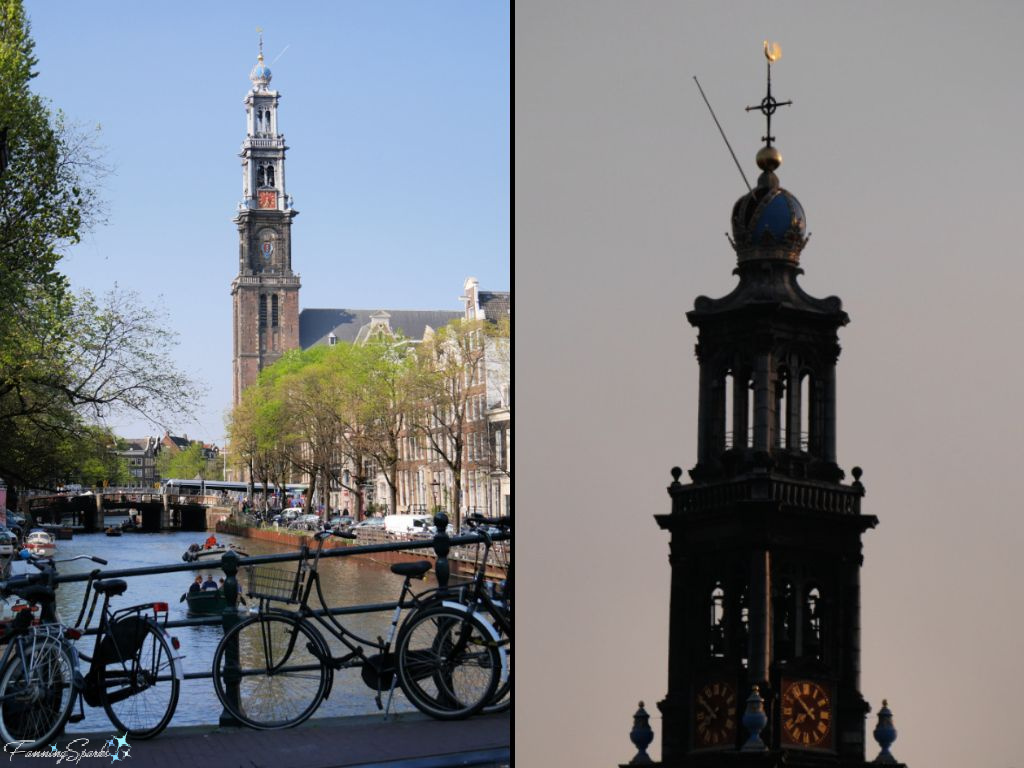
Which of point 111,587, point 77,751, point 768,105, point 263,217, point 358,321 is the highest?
point 768,105

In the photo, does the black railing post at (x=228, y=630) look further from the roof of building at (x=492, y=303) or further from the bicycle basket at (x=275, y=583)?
the roof of building at (x=492, y=303)

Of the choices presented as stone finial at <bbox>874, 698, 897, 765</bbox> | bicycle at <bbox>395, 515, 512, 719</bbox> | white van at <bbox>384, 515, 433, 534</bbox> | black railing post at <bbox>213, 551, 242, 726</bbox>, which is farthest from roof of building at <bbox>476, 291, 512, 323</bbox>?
stone finial at <bbox>874, 698, 897, 765</bbox>

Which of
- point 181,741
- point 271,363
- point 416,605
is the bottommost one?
point 181,741

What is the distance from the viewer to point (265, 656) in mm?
2939

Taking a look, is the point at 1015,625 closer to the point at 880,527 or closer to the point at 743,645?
the point at 880,527

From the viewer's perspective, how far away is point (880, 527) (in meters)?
3.35

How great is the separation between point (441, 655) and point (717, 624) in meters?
0.95

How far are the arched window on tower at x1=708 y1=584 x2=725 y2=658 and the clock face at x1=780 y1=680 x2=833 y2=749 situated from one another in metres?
0.26

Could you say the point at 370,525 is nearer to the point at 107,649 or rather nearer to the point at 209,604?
the point at 209,604

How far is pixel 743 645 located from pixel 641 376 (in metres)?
0.88

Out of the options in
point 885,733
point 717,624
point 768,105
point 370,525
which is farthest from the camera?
point 370,525

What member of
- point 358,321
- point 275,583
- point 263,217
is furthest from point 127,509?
point 275,583

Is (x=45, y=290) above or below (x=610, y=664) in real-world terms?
above

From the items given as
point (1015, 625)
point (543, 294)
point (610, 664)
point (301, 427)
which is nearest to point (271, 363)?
point (301, 427)
